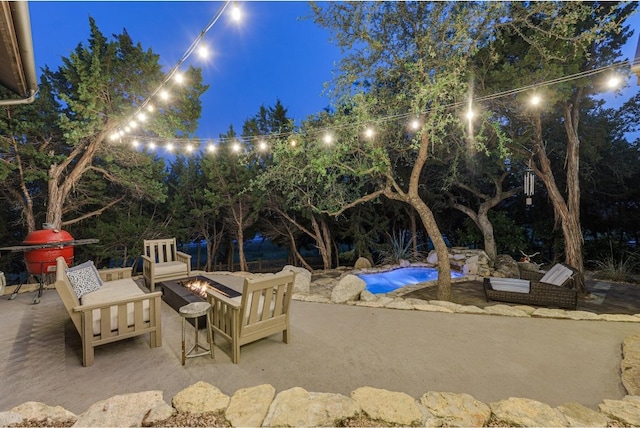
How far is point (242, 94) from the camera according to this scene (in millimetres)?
101812

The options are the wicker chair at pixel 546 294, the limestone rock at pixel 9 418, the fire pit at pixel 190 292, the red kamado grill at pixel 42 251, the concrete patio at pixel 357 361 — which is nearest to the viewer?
the limestone rock at pixel 9 418

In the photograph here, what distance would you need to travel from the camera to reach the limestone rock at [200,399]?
1748mm

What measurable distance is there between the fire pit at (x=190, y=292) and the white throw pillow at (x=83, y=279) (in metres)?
0.80

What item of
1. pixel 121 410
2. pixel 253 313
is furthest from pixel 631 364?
pixel 121 410

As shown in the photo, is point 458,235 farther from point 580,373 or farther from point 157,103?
point 157,103

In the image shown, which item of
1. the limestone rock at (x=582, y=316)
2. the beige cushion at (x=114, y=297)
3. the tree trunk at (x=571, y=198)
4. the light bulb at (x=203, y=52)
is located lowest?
the limestone rock at (x=582, y=316)

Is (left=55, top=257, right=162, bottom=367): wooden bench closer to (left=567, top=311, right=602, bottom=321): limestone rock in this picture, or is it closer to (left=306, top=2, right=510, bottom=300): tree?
(left=306, top=2, right=510, bottom=300): tree

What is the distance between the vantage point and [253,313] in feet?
8.02

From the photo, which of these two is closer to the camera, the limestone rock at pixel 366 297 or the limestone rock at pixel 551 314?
the limestone rock at pixel 551 314

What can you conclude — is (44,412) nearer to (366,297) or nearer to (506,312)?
(366,297)

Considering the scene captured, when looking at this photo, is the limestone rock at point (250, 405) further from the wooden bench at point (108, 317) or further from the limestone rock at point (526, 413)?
the limestone rock at point (526, 413)

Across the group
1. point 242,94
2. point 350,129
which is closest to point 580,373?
point 350,129

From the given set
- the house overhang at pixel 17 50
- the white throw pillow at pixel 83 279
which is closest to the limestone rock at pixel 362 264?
the white throw pillow at pixel 83 279

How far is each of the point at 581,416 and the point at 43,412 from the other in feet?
11.0
